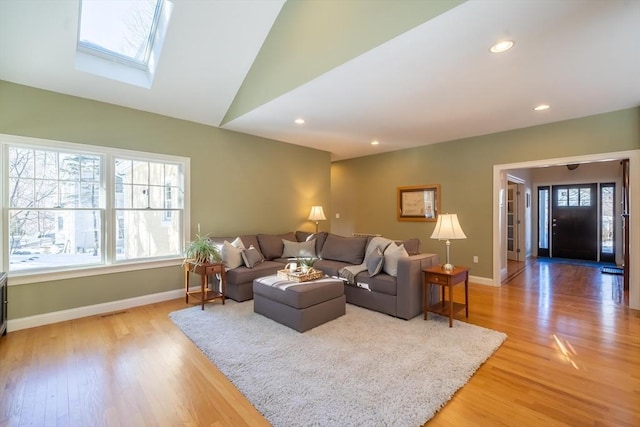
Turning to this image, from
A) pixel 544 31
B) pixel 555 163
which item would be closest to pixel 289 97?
pixel 544 31

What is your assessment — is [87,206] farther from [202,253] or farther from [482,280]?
[482,280]

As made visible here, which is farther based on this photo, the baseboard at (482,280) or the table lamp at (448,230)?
the baseboard at (482,280)

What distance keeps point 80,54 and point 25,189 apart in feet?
5.39

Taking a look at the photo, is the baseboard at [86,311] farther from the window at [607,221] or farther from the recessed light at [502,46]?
the window at [607,221]

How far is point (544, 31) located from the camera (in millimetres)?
2090

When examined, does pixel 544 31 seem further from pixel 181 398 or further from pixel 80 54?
pixel 80 54

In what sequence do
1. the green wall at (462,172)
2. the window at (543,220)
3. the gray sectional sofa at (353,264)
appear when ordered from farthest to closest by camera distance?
the window at (543,220)
the green wall at (462,172)
the gray sectional sofa at (353,264)

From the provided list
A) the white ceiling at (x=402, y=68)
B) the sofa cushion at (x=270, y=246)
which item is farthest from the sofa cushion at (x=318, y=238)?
the white ceiling at (x=402, y=68)

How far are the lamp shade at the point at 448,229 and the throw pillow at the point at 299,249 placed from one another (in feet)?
7.12

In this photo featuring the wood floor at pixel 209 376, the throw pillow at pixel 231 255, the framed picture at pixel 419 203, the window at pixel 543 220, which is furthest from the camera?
the window at pixel 543 220

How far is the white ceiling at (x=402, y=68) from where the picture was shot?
2.06 m

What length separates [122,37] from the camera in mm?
3348

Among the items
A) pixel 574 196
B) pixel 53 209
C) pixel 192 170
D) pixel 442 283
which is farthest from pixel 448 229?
pixel 574 196

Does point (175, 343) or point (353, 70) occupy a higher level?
point (353, 70)
